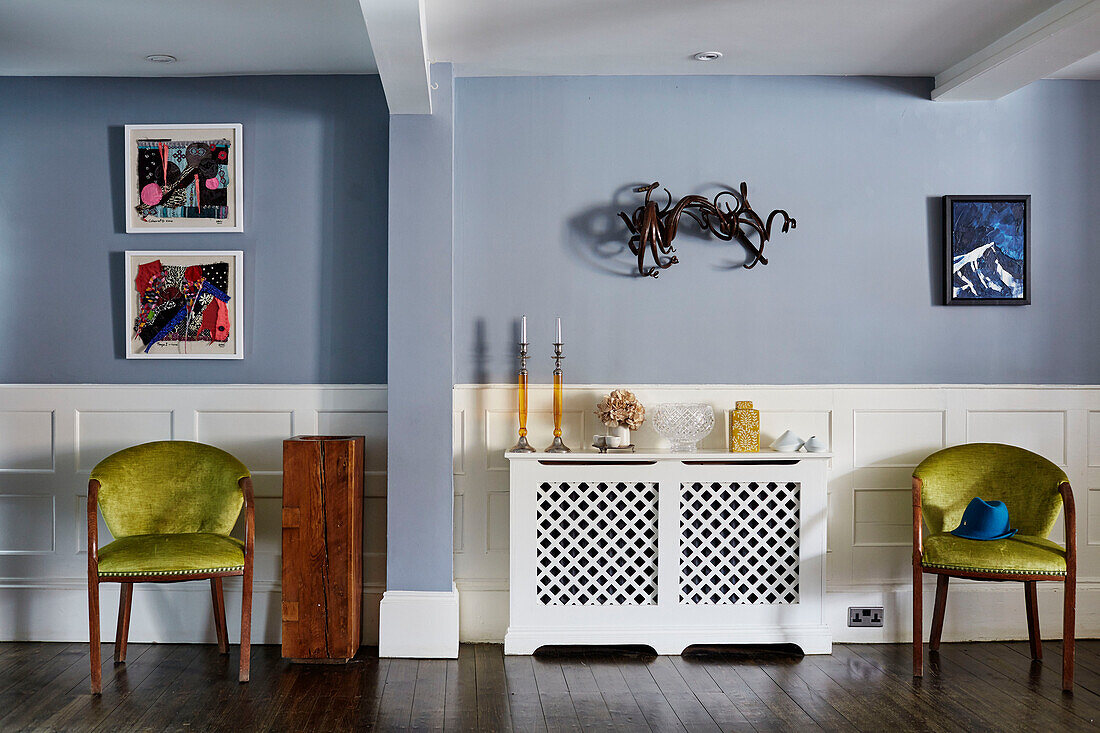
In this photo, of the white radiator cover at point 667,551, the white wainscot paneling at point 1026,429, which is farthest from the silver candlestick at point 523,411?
the white wainscot paneling at point 1026,429

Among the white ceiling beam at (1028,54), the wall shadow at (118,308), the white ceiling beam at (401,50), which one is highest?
the white ceiling beam at (1028,54)

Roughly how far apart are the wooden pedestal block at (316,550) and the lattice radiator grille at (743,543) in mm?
1334

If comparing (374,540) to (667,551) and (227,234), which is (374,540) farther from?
(227,234)

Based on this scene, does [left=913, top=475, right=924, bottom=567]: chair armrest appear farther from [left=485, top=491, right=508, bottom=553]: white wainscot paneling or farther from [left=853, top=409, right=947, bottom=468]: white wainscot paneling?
[left=485, top=491, right=508, bottom=553]: white wainscot paneling

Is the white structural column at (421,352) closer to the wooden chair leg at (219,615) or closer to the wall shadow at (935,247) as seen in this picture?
the wooden chair leg at (219,615)

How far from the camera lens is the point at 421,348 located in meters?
3.59

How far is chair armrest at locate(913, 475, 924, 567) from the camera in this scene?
3.30 m

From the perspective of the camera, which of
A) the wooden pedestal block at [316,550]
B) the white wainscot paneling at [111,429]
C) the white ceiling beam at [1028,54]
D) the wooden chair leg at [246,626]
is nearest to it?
the white ceiling beam at [1028,54]

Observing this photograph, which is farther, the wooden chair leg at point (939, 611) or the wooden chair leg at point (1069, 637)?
the wooden chair leg at point (939, 611)

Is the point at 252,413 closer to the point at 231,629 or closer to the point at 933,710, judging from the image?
the point at 231,629

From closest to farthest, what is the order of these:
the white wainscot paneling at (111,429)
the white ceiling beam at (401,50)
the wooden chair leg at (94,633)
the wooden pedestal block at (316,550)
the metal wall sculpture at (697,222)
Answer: the white ceiling beam at (401,50)
the wooden chair leg at (94,633)
the wooden pedestal block at (316,550)
the metal wall sculpture at (697,222)
the white wainscot paneling at (111,429)

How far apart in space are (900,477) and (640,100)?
76.9 inches

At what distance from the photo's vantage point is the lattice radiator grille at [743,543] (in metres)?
3.56

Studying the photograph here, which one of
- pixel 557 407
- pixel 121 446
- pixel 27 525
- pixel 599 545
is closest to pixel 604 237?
pixel 557 407
